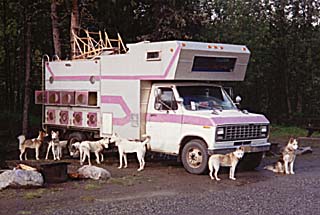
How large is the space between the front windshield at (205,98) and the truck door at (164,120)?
256 mm

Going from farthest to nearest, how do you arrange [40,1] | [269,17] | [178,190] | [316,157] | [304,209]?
[269,17]
[40,1]
[316,157]
[178,190]
[304,209]

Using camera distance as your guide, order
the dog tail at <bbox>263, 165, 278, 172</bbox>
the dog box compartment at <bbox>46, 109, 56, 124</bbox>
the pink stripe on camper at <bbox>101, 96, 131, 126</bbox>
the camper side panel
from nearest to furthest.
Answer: the dog tail at <bbox>263, 165, 278, 172</bbox>, the camper side panel, the pink stripe on camper at <bbox>101, 96, 131, 126</bbox>, the dog box compartment at <bbox>46, 109, 56, 124</bbox>

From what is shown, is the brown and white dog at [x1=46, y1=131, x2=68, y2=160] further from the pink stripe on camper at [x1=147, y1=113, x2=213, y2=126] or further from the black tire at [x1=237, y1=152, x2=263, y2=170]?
the black tire at [x1=237, y1=152, x2=263, y2=170]

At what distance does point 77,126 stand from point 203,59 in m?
4.35

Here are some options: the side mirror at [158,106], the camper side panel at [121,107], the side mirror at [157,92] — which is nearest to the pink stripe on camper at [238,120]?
the side mirror at [158,106]

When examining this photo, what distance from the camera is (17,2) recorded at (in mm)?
19984

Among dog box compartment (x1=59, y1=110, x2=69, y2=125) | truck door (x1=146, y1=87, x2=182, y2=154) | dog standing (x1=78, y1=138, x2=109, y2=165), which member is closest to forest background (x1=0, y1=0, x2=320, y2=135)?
dog box compartment (x1=59, y1=110, x2=69, y2=125)

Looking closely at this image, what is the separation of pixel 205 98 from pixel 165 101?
946 millimetres

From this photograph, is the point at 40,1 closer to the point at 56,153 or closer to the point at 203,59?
the point at 56,153

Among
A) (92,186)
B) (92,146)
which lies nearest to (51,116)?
(92,146)

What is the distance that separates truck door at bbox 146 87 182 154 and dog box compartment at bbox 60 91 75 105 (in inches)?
113

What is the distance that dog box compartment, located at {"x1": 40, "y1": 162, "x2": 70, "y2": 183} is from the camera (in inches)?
414

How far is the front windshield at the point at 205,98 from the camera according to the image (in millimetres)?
12344

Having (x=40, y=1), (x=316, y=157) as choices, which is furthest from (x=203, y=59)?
(x=40, y=1)
